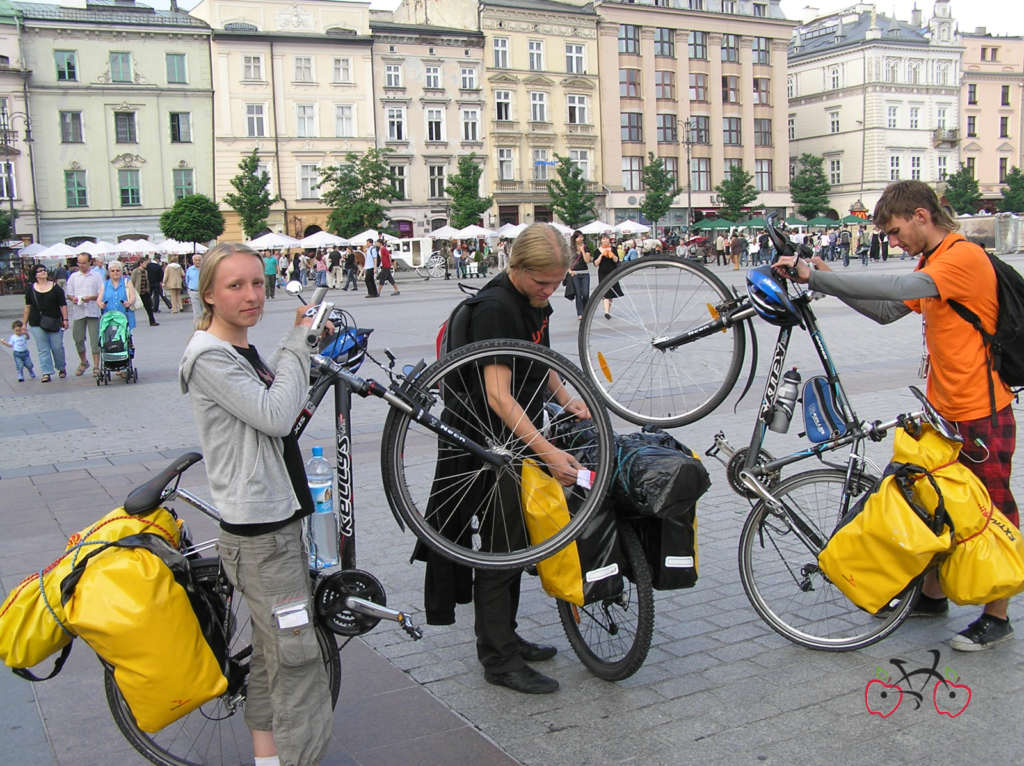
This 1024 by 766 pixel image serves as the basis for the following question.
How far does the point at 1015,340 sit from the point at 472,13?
67043 millimetres

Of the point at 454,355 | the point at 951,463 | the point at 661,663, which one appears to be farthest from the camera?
the point at 661,663

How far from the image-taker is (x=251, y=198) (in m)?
55.3

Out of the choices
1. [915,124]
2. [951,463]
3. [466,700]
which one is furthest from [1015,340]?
[915,124]

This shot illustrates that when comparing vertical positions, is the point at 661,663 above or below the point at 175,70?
below

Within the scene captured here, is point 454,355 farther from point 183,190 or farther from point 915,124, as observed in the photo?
point 915,124

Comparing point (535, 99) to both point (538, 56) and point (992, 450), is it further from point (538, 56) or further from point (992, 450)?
point (992, 450)

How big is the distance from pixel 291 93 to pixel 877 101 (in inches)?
1910

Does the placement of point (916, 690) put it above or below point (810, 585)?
below

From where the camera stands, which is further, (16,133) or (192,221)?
(16,133)

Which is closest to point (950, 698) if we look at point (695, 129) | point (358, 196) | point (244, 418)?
point (244, 418)

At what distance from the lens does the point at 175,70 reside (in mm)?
59812

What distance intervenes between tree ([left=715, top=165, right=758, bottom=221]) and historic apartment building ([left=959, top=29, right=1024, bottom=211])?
2940cm

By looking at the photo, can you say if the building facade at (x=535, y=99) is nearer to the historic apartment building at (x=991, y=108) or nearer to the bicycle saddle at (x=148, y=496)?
the historic apartment building at (x=991, y=108)

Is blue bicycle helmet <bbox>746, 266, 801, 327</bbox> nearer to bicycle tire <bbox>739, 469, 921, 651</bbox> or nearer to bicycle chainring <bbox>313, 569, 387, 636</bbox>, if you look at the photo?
bicycle tire <bbox>739, 469, 921, 651</bbox>
